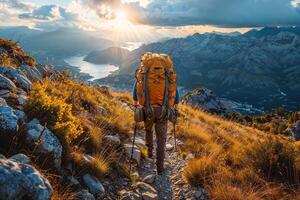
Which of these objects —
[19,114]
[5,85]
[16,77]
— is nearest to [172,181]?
[19,114]

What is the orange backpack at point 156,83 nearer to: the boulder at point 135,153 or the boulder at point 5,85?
the boulder at point 135,153

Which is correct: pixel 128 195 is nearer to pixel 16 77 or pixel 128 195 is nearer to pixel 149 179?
pixel 149 179

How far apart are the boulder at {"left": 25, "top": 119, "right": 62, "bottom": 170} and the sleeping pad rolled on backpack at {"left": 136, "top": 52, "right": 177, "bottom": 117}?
8.03 feet

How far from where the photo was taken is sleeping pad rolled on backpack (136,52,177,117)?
7887 mm

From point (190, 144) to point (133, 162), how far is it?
10.2 ft

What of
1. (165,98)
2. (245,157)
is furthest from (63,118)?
(245,157)

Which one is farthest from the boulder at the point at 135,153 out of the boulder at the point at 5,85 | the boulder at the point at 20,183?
the boulder at the point at 20,183

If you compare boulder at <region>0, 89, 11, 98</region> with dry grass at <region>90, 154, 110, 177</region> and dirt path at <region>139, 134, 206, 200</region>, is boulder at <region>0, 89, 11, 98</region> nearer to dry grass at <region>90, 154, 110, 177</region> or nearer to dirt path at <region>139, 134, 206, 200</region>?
dry grass at <region>90, 154, 110, 177</region>

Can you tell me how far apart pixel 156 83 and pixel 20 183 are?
14.1ft

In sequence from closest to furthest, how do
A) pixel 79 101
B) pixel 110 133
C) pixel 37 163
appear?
pixel 37 163 < pixel 110 133 < pixel 79 101

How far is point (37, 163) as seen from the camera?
18.5 ft

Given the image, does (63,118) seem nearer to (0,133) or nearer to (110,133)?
(0,133)

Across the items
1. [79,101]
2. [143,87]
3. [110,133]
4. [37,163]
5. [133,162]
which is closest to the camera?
[37,163]

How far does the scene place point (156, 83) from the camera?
7.89 meters
